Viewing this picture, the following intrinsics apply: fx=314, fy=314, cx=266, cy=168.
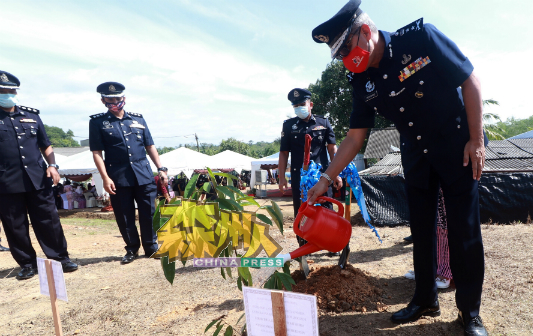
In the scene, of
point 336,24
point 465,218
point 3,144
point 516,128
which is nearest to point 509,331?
point 465,218

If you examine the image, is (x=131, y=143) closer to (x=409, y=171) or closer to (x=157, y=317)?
(x=157, y=317)

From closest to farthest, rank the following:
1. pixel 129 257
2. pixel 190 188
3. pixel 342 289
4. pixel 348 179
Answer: pixel 190 188 < pixel 342 289 < pixel 348 179 < pixel 129 257

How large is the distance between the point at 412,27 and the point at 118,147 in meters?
3.40

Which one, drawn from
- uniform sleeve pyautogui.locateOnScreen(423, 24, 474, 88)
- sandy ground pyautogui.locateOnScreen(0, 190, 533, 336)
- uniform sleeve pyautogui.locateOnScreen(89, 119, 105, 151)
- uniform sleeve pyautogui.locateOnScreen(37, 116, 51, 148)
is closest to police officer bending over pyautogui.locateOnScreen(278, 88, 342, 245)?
sandy ground pyautogui.locateOnScreen(0, 190, 533, 336)

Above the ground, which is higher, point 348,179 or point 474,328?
point 348,179

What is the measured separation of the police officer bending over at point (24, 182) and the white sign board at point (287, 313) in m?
3.21

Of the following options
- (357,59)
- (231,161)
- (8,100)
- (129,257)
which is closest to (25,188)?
(8,100)

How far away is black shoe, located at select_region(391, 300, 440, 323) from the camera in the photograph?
1932 millimetres

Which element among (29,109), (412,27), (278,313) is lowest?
(278,313)

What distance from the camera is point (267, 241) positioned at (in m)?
1.44

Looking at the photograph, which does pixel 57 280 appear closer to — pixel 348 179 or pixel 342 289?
pixel 342 289

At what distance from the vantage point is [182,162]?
50.8 feet

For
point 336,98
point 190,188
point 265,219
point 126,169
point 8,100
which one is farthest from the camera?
point 336,98

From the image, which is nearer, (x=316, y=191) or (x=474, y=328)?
(x=474, y=328)
